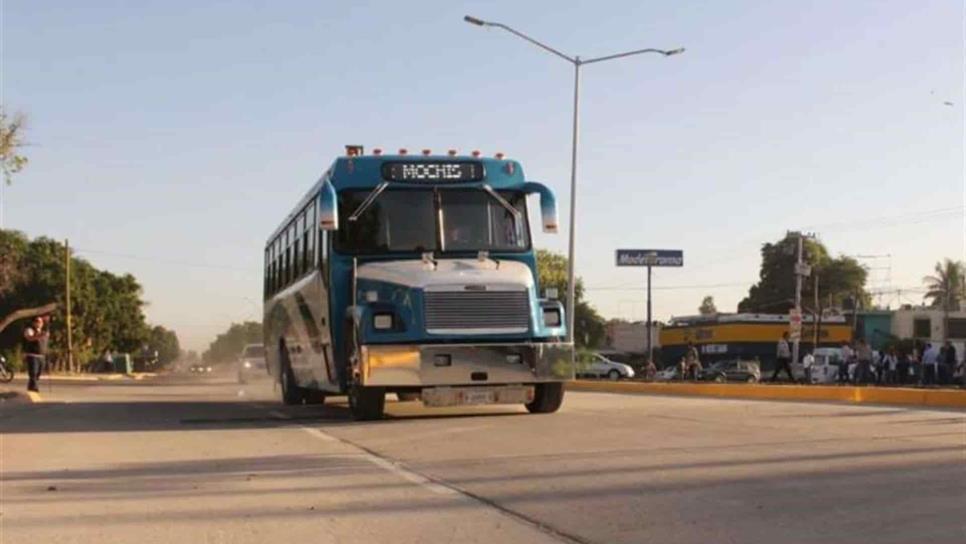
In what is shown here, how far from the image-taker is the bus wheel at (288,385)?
20.5 metres

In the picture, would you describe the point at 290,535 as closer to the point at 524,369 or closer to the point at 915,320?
the point at 524,369

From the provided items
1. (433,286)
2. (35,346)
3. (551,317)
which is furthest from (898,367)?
(35,346)

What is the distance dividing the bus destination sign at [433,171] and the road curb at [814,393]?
27.7 ft

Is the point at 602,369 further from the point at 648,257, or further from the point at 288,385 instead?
the point at 288,385

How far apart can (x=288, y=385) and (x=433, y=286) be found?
7923 millimetres

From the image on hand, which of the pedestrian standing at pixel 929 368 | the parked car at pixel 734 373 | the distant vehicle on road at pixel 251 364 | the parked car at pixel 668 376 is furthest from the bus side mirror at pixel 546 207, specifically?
the parked car at pixel 734 373

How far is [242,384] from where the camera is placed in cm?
4128

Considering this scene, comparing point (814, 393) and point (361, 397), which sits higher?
point (361, 397)

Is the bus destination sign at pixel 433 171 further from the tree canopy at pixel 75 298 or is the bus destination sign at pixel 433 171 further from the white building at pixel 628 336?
the white building at pixel 628 336

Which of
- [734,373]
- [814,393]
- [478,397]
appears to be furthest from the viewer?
[734,373]

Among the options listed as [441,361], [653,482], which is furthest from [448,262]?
[653,482]

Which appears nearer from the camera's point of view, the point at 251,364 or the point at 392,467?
the point at 392,467

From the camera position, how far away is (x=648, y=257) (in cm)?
5888

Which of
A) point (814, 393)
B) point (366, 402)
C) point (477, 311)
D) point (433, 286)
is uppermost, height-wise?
point (433, 286)
